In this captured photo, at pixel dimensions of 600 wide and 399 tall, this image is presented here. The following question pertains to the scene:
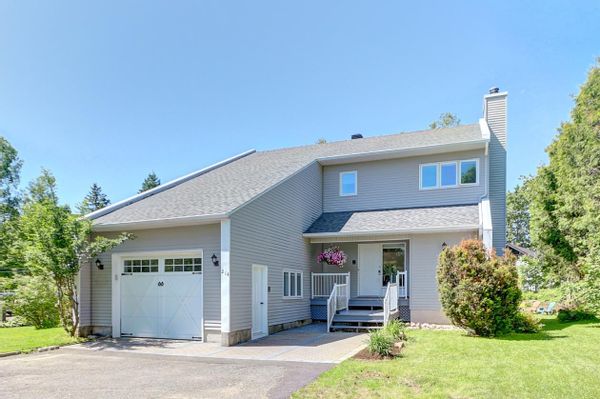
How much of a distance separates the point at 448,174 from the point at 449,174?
0.13 feet

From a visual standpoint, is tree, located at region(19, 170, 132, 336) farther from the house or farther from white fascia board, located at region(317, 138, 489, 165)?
white fascia board, located at region(317, 138, 489, 165)

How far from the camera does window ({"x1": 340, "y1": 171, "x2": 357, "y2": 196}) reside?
17.5m

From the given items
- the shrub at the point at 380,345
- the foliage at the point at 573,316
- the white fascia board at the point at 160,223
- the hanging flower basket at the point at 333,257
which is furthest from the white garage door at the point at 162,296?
the foliage at the point at 573,316

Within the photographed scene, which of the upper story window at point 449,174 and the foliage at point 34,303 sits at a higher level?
the upper story window at point 449,174

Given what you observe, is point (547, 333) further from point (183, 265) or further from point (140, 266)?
point (140, 266)

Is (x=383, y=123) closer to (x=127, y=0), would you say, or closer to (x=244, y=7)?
(x=244, y=7)

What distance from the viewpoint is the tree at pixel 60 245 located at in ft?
37.2

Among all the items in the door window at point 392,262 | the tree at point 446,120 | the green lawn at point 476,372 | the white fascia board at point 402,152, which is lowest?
the green lawn at point 476,372

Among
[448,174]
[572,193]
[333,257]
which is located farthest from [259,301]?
[572,193]

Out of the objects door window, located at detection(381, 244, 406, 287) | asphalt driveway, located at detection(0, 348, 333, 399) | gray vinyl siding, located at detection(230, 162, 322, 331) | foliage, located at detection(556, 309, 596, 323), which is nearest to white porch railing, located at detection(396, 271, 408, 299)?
door window, located at detection(381, 244, 406, 287)

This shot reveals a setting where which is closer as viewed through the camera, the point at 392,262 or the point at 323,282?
the point at 392,262

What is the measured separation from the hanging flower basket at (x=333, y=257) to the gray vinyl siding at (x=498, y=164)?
19.1 feet

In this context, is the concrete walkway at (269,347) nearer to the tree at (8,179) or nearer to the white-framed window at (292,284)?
the white-framed window at (292,284)

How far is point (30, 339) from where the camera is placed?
12.2 meters
